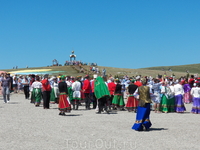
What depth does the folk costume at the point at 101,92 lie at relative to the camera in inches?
645

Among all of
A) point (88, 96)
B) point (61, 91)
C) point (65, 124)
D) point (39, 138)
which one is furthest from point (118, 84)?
point (39, 138)

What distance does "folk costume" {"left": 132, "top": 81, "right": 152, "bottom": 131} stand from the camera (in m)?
11.4

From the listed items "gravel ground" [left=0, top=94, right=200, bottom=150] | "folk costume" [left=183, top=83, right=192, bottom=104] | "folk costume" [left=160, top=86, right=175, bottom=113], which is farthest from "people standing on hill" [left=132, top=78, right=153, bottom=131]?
"folk costume" [left=183, top=83, right=192, bottom=104]

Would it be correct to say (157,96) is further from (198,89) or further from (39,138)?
(39,138)

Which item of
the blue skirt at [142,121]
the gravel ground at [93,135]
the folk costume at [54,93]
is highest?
the folk costume at [54,93]

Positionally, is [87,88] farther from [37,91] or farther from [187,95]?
[187,95]

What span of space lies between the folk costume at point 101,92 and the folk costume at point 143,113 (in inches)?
185

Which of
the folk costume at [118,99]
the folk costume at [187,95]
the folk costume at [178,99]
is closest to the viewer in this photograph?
the folk costume at [178,99]

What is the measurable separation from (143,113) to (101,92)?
5.12 metres

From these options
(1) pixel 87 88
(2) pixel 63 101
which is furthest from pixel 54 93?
(2) pixel 63 101

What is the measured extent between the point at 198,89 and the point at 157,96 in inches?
86.1

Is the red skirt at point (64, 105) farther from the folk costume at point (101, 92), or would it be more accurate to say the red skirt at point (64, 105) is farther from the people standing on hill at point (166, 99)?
the people standing on hill at point (166, 99)

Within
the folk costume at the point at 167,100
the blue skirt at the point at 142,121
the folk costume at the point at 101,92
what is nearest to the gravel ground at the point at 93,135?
the blue skirt at the point at 142,121

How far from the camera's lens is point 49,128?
11.6m
